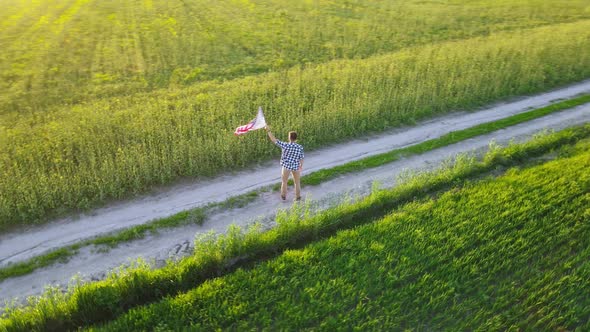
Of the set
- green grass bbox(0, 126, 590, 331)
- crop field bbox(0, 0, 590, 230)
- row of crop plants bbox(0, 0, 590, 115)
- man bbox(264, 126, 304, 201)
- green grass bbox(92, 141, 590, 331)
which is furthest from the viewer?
row of crop plants bbox(0, 0, 590, 115)

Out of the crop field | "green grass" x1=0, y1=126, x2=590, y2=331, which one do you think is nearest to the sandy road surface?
the crop field

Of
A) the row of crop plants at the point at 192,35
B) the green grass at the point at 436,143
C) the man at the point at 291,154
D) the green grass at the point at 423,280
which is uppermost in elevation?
the row of crop plants at the point at 192,35

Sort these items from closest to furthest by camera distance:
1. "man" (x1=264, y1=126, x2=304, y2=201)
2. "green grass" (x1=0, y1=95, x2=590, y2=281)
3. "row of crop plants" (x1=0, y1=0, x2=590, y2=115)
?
"green grass" (x1=0, y1=95, x2=590, y2=281)
"man" (x1=264, y1=126, x2=304, y2=201)
"row of crop plants" (x1=0, y1=0, x2=590, y2=115)

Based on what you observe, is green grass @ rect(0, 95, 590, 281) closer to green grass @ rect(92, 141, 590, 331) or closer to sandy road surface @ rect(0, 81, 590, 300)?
sandy road surface @ rect(0, 81, 590, 300)

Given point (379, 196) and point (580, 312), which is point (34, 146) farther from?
point (580, 312)

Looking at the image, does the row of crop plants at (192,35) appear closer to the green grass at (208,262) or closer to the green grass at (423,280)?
the green grass at (208,262)

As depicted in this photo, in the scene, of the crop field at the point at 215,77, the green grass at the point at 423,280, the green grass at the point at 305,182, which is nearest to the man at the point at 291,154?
the green grass at the point at 305,182

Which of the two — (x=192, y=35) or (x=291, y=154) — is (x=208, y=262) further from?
(x=192, y=35)

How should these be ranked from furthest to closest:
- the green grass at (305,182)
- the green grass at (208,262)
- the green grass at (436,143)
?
the green grass at (436,143) → the green grass at (305,182) → the green grass at (208,262)
